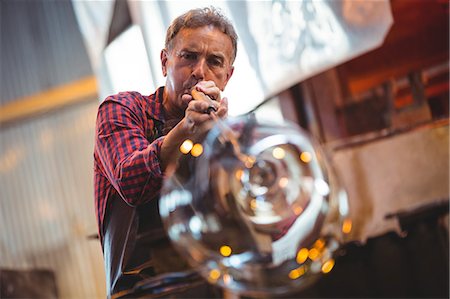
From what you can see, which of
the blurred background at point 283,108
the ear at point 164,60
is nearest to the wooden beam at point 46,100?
the blurred background at point 283,108

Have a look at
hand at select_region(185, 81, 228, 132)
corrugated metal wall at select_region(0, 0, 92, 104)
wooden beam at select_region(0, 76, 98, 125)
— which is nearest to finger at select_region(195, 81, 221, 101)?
hand at select_region(185, 81, 228, 132)

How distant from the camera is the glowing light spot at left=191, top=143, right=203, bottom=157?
0.54 m

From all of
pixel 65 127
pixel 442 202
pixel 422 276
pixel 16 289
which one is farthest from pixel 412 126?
pixel 65 127

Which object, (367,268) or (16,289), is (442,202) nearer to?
(367,268)

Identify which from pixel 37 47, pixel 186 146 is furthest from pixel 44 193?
pixel 186 146

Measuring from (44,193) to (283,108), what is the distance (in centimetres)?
104

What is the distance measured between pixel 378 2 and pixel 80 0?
441 millimetres

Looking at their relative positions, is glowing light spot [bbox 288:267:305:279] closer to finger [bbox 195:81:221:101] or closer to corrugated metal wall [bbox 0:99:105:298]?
finger [bbox 195:81:221:101]

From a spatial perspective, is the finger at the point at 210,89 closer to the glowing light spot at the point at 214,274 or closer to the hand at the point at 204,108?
the hand at the point at 204,108

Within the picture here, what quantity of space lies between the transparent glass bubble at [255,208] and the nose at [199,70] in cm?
8

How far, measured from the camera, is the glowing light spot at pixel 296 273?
1.73 ft

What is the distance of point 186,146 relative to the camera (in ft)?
1.79

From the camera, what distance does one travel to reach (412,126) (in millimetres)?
1204

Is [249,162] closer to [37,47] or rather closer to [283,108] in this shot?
[283,108]
